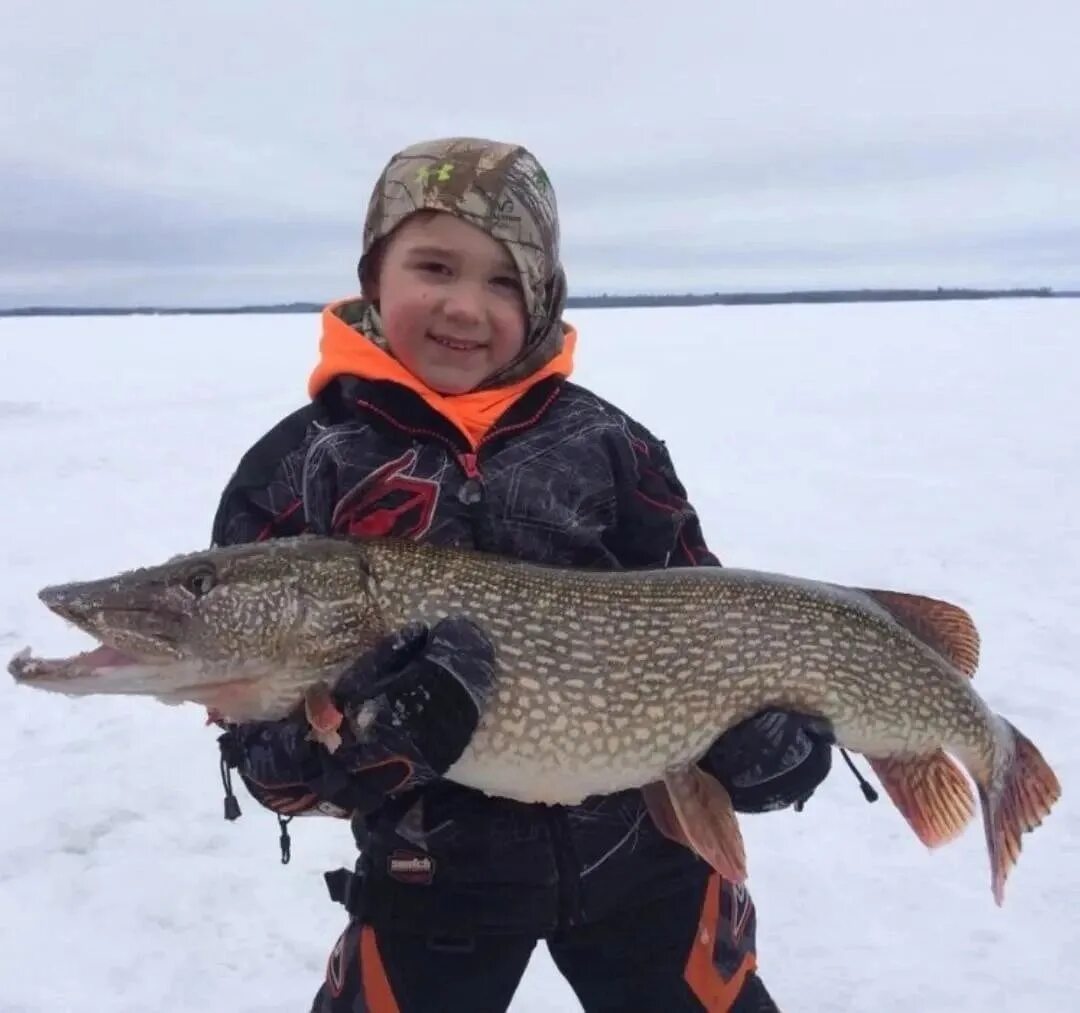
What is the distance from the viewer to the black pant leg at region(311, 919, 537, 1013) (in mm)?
1974

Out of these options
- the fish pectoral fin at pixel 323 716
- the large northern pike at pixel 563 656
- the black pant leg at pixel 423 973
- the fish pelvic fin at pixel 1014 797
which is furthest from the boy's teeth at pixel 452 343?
the fish pelvic fin at pixel 1014 797

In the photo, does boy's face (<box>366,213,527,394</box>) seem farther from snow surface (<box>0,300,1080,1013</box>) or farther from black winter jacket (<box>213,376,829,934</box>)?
snow surface (<box>0,300,1080,1013</box>)

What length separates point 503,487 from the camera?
6.77 feet

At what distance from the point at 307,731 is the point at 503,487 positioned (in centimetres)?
57

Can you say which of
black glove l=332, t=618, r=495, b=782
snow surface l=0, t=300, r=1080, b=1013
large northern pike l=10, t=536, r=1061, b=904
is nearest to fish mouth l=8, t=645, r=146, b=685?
large northern pike l=10, t=536, r=1061, b=904

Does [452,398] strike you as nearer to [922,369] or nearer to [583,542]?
[583,542]

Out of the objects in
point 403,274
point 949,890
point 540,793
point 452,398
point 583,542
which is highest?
point 403,274

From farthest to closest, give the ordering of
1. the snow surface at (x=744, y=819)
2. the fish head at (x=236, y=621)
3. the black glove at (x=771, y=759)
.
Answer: the snow surface at (x=744, y=819) < the black glove at (x=771, y=759) < the fish head at (x=236, y=621)

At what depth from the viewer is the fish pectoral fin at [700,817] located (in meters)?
2.01

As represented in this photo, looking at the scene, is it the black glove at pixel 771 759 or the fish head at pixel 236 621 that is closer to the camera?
the fish head at pixel 236 621

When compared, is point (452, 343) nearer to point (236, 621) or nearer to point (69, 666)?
point (236, 621)

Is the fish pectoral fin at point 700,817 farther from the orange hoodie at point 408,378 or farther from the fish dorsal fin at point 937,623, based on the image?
the orange hoodie at point 408,378

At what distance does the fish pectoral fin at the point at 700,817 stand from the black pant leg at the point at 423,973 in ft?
1.12

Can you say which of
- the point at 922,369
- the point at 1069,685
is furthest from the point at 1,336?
the point at 1069,685
